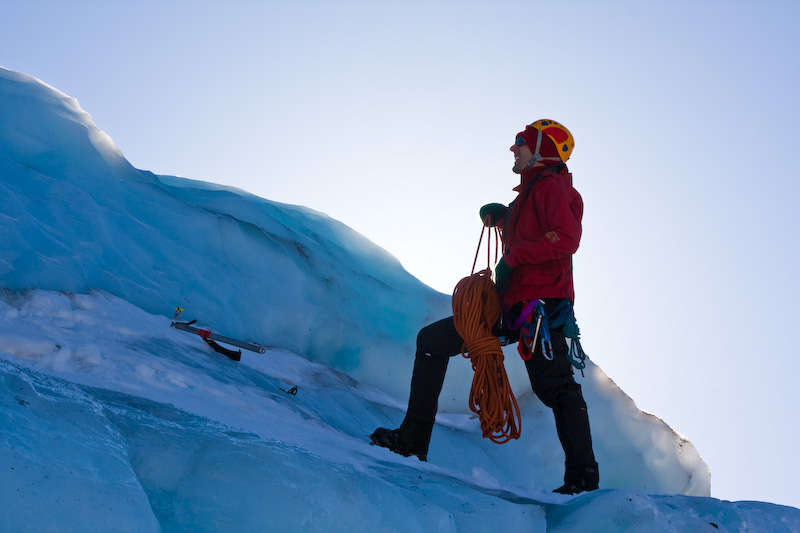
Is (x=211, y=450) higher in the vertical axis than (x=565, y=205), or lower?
lower

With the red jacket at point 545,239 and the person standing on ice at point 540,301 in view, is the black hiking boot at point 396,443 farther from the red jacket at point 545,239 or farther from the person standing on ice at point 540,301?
the red jacket at point 545,239

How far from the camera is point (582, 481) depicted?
2518 mm

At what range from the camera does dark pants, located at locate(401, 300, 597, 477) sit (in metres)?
2.56

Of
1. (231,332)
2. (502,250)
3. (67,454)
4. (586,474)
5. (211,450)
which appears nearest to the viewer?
(67,454)

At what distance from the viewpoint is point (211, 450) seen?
6.21 ft

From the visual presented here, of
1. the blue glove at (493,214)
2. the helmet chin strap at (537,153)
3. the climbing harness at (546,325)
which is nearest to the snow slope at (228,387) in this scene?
the climbing harness at (546,325)

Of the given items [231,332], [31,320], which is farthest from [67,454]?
[231,332]

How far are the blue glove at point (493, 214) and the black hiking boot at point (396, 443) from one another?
2.97 feet

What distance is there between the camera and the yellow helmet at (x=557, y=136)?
2836 mm

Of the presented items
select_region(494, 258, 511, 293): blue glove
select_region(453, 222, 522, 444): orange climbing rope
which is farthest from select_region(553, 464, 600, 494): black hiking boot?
select_region(494, 258, 511, 293): blue glove

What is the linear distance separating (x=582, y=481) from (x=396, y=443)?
68 centimetres

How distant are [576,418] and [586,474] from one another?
19cm

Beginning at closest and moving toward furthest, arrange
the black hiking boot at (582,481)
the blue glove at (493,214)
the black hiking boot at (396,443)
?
the black hiking boot at (582,481), the black hiking boot at (396,443), the blue glove at (493,214)

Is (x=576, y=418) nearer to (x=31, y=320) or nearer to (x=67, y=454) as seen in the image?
(x=67, y=454)
